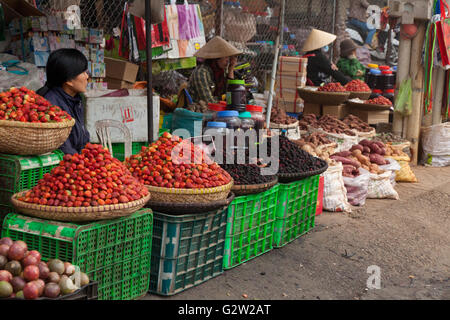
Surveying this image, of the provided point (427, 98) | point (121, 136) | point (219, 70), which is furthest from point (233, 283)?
point (427, 98)

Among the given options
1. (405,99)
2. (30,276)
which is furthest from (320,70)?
(30,276)

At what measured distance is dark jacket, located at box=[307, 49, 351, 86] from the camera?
9539mm

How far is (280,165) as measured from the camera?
4477 mm

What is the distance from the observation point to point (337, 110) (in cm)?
852

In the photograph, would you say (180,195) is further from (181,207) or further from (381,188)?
(381,188)

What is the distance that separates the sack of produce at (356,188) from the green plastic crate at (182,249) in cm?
271

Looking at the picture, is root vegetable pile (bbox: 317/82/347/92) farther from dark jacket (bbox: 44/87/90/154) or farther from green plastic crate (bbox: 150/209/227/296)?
green plastic crate (bbox: 150/209/227/296)

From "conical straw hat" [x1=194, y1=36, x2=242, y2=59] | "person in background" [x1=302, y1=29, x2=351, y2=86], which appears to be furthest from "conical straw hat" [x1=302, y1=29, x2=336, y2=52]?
"conical straw hat" [x1=194, y1=36, x2=242, y2=59]

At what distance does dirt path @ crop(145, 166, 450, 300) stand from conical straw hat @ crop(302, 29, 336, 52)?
3430mm

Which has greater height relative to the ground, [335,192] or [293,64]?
[293,64]

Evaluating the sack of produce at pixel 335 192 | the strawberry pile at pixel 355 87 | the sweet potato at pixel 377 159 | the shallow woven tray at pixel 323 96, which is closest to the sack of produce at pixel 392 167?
the sweet potato at pixel 377 159

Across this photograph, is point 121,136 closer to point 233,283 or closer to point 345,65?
point 233,283

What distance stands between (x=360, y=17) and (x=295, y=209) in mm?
13676
